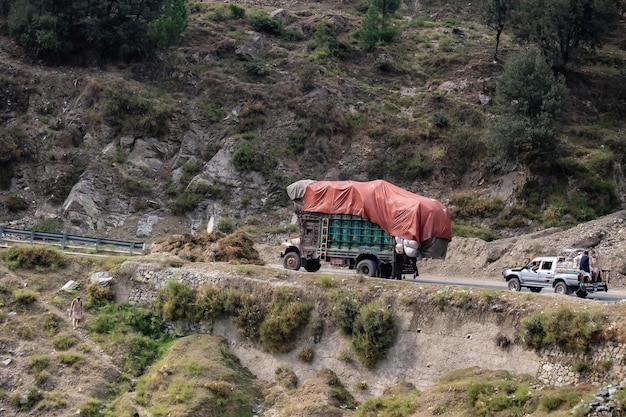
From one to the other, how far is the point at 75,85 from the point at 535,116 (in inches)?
1206

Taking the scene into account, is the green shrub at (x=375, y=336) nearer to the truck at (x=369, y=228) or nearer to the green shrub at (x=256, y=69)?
the truck at (x=369, y=228)

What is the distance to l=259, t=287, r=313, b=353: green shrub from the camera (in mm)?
25938

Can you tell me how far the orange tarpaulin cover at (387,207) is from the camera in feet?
93.1

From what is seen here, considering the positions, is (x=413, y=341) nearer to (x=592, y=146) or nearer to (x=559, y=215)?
(x=559, y=215)

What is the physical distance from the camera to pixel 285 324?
25953mm

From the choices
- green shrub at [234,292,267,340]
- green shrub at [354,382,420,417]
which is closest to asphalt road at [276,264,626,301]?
green shrub at [234,292,267,340]

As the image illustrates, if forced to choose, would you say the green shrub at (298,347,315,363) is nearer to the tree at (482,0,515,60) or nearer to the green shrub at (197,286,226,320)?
the green shrub at (197,286,226,320)

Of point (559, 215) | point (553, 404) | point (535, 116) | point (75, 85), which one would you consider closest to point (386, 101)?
point (535, 116)

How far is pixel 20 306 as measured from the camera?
29.2 meters

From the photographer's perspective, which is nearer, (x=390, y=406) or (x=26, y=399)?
(x=390, y=406)

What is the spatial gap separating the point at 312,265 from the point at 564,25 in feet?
111

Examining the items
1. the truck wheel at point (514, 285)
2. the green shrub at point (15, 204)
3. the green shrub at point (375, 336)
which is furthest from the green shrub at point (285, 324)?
the green shrub at point (15, 204)

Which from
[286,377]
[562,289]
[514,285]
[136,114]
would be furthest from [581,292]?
[136,114]

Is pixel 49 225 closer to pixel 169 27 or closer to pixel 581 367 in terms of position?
pixel 169 27
